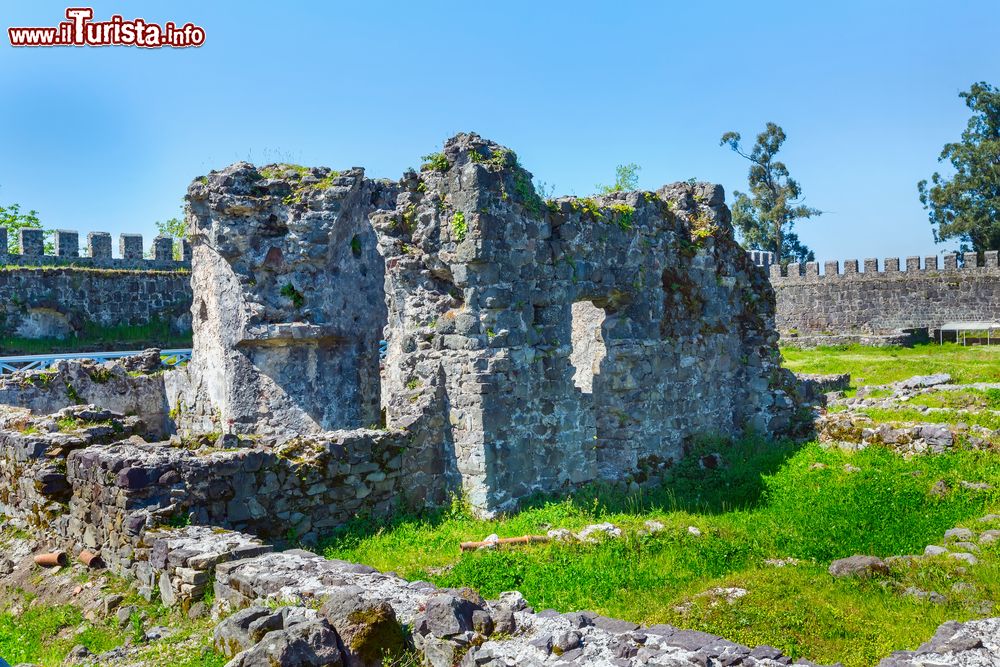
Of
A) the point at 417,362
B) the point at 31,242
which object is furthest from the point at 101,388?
the point at 31,242

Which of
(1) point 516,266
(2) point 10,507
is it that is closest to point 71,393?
(2) point 10,507

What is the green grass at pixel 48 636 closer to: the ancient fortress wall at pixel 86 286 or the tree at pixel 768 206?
the ancient fortress wall at pixel 86 286

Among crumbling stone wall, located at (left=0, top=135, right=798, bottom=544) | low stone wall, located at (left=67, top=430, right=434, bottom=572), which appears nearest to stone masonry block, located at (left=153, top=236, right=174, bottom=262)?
crumbling stone wall, located at (left=0, top=135, right=798, bottom=544)

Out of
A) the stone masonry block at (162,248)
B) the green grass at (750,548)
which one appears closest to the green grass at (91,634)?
the green grass at (750,548)

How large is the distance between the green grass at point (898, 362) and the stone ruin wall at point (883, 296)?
5.36 feet

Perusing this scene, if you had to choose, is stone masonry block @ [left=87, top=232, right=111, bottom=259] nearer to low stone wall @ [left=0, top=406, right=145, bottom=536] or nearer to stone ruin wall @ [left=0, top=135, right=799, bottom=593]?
stone ruin wall @ [left=0, top=135, right=799, bottom=593]

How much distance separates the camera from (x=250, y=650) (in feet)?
15.1

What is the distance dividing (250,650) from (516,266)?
6.24 meters

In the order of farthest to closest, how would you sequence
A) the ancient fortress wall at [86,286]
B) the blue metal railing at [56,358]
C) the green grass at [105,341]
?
the ancient fortress wall at [86,286], the green grass at [105,341], the blue metal railing at [56,358]

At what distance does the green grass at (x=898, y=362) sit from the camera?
2086cm

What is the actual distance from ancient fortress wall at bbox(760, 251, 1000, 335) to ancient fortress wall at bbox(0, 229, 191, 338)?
26.3 meters

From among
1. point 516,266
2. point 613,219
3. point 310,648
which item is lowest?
point 310,648

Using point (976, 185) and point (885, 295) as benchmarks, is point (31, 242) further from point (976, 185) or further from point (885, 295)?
point (976, 185)

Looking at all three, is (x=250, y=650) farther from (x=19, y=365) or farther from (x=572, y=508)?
(x=19, y=365)
